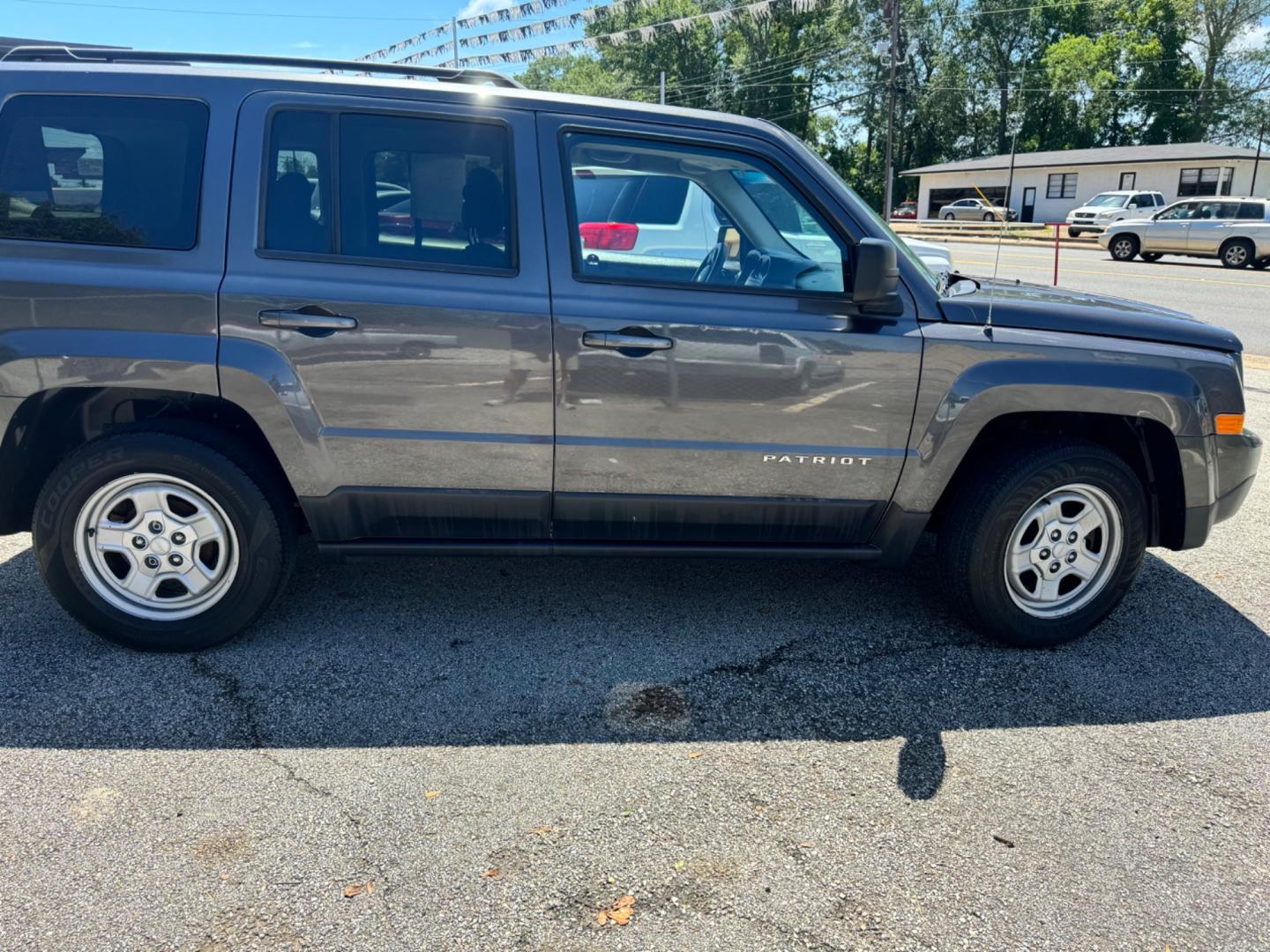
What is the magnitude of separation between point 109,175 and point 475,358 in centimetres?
141

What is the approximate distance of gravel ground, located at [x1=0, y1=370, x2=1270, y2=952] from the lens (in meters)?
2.35

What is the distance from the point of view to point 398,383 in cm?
330

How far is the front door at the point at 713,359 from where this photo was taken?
11.0 ft

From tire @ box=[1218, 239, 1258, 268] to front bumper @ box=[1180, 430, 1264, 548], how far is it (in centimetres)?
2293

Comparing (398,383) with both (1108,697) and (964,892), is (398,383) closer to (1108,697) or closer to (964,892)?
(964,892)

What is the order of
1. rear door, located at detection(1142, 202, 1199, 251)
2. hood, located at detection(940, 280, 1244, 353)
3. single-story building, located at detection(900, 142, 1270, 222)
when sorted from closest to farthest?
1. hood, located at detection(940, 280, 1244, 353)
2. rear door, located at detection(1142, 202, 1199, 251)
3. single-story building, located at detection(900, 142, 1270, 222)

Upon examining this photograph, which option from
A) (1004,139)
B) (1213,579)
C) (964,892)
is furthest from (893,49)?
(964,892)

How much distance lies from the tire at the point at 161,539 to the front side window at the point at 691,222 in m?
1.49

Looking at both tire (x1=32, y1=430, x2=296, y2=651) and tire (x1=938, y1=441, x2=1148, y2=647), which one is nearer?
tire (x1=32, y1=430, x2=296, y2=651)

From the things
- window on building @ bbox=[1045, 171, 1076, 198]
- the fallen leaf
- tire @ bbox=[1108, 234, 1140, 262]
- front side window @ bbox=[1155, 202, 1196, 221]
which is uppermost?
window on building @ bbox=[1045, 171, 1076, 198]

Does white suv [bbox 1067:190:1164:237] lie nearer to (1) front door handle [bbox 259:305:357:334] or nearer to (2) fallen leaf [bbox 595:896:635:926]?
(1) front door handle [bbox 259:305:357:334]

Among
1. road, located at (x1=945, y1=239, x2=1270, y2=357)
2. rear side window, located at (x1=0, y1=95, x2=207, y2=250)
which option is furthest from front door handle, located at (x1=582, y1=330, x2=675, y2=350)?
road, located at (x1=945, y1=239, x2=1270, y2=357)

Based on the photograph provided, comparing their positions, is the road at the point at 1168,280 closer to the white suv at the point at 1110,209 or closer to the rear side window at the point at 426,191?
the white suv at the point at 1110,209

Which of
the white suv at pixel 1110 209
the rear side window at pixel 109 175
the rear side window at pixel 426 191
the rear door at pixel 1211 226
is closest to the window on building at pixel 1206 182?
the white suv at pixel 1110 209
